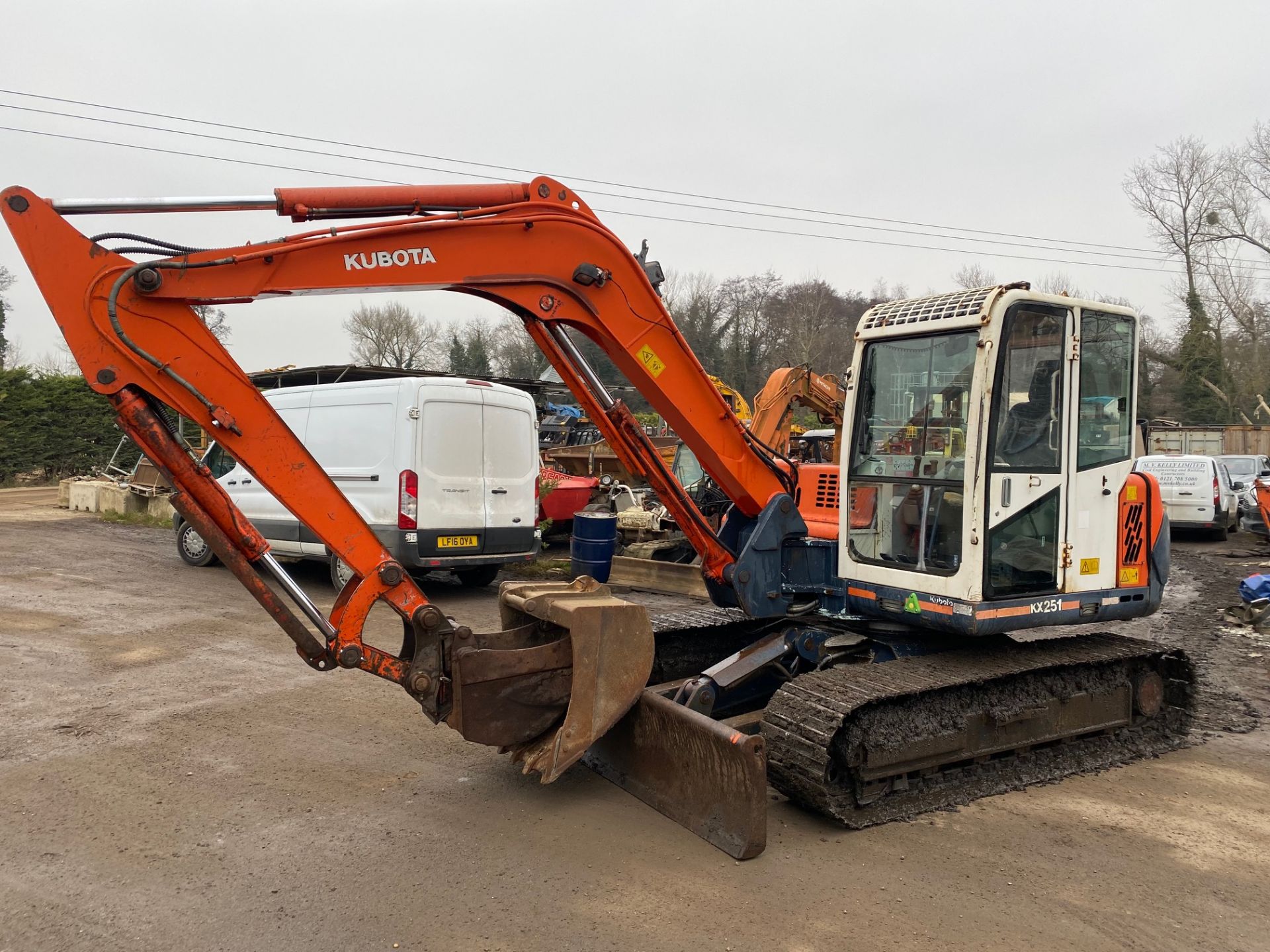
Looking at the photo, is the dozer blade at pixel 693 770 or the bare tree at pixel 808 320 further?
the bare tree at pixel 808 320

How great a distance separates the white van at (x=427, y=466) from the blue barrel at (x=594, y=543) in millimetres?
648

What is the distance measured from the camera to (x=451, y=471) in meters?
9.73

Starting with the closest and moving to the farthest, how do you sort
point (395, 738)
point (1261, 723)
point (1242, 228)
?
1. point (395, 738)
2. point (1261, 723)
3. point (1242, 228)

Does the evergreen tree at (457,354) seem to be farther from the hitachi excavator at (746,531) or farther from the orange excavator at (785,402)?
the hitachi excavator at (746,531)

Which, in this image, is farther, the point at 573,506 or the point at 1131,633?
the point at 573,506

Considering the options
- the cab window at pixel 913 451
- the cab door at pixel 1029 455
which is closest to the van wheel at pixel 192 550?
the cab window at pixel 913 451

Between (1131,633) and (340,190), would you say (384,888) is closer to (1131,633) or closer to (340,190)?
(340,190)

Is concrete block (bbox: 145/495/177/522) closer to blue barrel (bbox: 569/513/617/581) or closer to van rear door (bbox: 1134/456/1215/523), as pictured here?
blue barrel (bbox: 569/513/617/581)

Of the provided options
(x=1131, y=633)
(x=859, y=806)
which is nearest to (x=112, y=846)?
(x=859, y=806)

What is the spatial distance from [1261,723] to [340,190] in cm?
660

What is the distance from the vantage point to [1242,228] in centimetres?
4069

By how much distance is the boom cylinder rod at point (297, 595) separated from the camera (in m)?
3.97

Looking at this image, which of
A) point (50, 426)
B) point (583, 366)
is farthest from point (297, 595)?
point (50, 426)

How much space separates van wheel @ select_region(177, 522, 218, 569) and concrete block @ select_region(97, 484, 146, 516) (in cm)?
615
